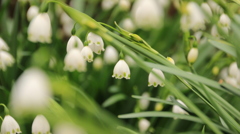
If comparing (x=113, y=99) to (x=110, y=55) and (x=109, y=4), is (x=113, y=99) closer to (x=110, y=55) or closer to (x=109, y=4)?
(x=110, y=55)

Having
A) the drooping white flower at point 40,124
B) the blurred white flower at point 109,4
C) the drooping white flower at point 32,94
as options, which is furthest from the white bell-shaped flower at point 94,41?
the blurred white flower at point 109,4

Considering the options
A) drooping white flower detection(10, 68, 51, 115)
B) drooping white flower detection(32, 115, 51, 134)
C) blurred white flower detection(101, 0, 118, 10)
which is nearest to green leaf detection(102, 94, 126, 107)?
drooping white flower detection(32, 115, 51, 134)

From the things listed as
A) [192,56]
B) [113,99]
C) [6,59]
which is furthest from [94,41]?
[113,99]

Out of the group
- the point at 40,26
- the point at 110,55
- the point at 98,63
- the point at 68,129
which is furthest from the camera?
the point at 98,63

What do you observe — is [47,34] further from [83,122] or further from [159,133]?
[159,133]

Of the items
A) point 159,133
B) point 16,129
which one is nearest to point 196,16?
point 16,129

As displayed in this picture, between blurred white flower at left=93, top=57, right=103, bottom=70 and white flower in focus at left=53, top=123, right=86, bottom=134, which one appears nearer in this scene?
white flower in focus at left=53, top=123, right=86, bottom=134

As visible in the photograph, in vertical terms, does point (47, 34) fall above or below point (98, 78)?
above

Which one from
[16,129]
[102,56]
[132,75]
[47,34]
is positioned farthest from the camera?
[102,56]

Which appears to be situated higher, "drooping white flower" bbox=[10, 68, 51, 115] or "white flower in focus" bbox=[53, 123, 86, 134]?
"drooping white flower" bbox=[10, 68, 51, 115]

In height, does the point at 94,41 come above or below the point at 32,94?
above

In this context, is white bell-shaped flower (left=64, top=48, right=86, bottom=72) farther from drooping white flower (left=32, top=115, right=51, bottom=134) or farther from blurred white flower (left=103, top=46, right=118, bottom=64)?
blurred white flower (left=103, top=46, right=118, bottom=64)
